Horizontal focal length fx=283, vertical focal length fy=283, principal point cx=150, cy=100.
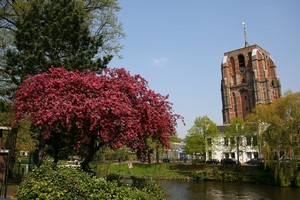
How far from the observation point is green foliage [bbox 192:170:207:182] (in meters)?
42.8

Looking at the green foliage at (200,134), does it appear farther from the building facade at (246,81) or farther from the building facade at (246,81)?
the building facade at (246,81)

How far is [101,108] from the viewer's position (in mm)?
9977

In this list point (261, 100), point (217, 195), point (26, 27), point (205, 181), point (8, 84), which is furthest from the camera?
point (261, 100)

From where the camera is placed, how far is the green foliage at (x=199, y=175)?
42.8 meters

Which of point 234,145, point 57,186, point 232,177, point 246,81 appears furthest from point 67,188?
point 246,81

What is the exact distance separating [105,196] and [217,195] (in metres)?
22.9

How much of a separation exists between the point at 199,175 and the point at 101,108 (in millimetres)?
36233

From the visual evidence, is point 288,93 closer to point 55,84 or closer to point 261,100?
point 55,84

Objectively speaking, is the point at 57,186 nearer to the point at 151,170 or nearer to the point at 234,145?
the point at 151,170

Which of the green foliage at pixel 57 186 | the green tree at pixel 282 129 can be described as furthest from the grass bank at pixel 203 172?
the green foliage at pixel 57 186

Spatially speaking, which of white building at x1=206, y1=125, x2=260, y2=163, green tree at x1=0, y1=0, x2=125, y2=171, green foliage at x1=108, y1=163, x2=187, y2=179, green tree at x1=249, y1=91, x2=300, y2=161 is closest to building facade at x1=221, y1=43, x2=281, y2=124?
white building at x1=206, y1=125, x2=260, y2=163

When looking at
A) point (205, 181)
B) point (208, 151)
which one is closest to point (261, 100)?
point (208, 151)

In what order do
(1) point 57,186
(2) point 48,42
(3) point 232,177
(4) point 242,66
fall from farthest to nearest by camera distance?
(4) point 242,66 < (3) point 232,177 < (2) point 48,42 < (1) point 57,186

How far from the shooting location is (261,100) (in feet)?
244
